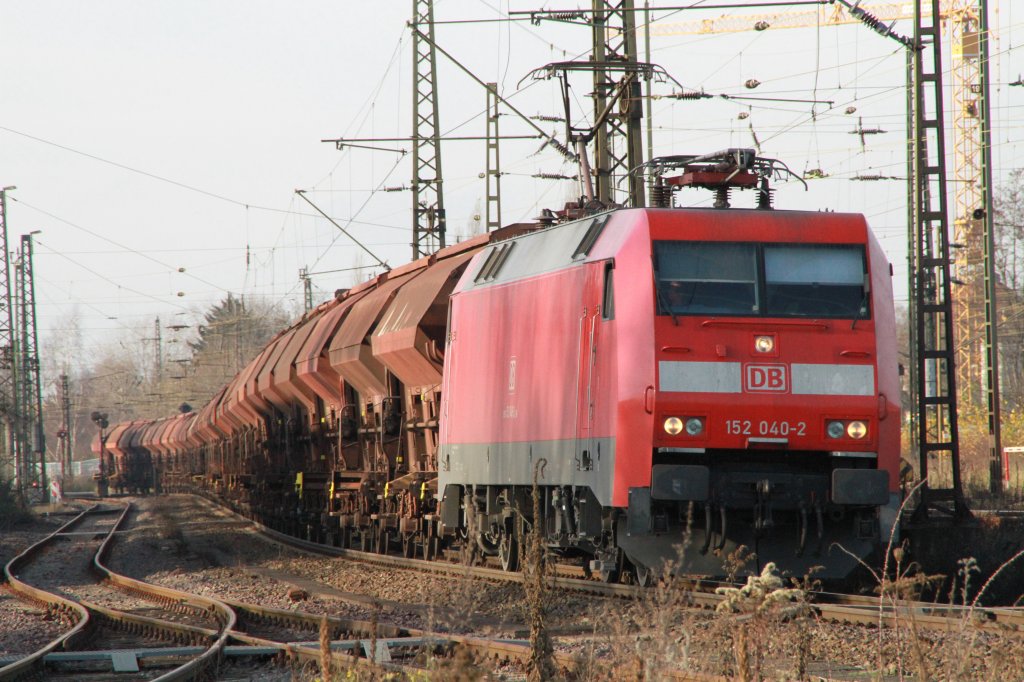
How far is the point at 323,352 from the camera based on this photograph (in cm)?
2288

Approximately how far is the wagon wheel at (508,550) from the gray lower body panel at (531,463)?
0.72m

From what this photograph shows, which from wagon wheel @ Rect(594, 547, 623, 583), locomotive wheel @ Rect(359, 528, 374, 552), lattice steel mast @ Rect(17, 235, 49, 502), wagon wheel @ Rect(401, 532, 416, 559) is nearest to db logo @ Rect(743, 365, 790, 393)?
wagon wheel @ Rect(594, 547, 623, 583)

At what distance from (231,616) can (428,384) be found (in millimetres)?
6268

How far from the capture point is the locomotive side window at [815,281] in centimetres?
1104

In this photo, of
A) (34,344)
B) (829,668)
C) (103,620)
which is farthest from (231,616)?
(34,344)

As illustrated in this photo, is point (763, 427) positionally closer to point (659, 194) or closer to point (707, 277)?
point (707, 277)

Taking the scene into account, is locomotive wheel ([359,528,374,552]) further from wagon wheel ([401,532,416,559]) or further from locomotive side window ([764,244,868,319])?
locomotive side window ([764,244,868,319])

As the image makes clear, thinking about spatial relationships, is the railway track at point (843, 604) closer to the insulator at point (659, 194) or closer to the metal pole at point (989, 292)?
the insulator at point (659, 194)

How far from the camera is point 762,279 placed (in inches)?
438

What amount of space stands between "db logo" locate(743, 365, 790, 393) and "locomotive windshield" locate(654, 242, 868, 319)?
480 millimetres

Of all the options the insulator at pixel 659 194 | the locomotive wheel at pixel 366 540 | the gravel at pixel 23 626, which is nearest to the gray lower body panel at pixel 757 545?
the insulator at pixel 659 194

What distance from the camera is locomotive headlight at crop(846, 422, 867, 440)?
10.9 metres

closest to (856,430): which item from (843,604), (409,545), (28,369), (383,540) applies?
(843,604)

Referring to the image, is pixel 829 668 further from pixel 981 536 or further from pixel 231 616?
pixel 981 536
